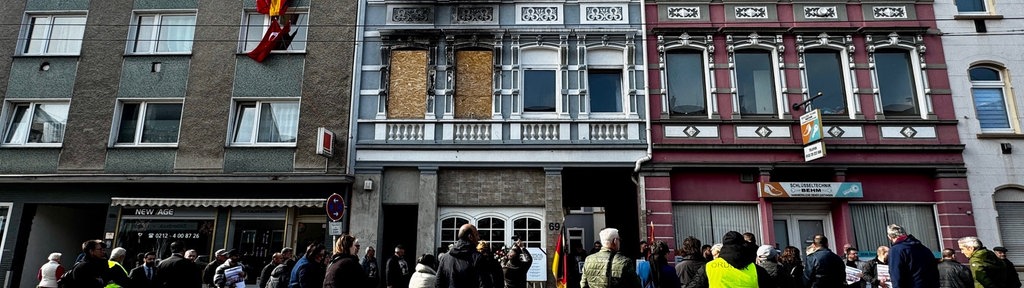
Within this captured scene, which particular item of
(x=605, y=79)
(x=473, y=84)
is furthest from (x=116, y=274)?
(x=605, y=79)

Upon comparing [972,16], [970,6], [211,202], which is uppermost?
[970,6]

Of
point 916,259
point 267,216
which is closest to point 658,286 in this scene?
point 916,259

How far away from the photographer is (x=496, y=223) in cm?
1351

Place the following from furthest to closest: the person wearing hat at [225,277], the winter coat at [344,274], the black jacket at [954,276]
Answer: the person wearing hat at [225,277]
the black jacket at [954,276]
the winter coat at [344,274]

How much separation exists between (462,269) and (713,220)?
28.6ft

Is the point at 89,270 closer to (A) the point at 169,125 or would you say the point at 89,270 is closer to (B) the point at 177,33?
(A) the point at 169,125

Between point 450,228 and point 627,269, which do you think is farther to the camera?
point 450,228

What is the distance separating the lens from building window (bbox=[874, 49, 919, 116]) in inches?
539

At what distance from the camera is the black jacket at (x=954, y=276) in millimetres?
7266

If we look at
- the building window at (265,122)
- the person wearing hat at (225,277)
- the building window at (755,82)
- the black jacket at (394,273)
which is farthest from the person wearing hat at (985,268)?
the building window at (265,122)

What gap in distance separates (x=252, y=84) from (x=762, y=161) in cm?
1222

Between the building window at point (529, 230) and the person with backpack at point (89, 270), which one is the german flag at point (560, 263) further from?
the person with backpack at point (89, 270)

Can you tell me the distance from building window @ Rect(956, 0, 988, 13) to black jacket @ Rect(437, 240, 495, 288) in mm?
14627

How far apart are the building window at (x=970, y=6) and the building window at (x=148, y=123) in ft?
63.7
